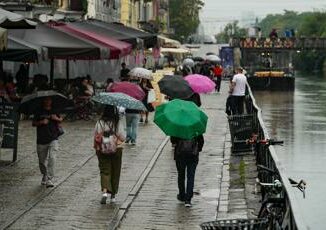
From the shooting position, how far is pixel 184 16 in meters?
103

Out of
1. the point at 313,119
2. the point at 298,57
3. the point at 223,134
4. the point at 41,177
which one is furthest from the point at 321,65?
the point at 41,177

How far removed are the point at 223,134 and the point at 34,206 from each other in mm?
10988

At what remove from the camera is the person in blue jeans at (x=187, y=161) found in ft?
39.5

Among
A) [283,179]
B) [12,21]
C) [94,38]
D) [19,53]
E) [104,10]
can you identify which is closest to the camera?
[283,179]

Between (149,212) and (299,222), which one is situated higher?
(299,222)

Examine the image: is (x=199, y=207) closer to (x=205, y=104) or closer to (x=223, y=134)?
(x=223, y=134)

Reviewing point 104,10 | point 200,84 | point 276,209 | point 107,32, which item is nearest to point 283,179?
point 276,209

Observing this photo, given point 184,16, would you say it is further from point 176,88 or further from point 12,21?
point 12,21

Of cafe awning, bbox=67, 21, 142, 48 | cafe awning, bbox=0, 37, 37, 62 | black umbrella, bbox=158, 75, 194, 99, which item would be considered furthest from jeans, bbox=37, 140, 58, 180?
cafe awning, bbox=67, 21, 142, 48

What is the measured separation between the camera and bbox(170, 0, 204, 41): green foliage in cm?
10144

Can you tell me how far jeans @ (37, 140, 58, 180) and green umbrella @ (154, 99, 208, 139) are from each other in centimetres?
231

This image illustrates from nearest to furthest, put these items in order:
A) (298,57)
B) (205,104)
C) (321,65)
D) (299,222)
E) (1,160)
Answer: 1. (299,222)
2. (1,160)
3. (205,104)
4. (321,65)
5. (298,57)

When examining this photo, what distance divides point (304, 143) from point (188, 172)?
1397 centimetres

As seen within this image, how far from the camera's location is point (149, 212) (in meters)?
12.0
